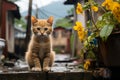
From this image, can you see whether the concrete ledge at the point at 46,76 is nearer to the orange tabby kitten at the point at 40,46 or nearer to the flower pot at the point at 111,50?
the orange tabby kitten at the point at 40,46

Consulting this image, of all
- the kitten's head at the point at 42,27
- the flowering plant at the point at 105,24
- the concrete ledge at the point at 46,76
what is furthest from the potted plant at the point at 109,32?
the kitten's head at the point at 42,27

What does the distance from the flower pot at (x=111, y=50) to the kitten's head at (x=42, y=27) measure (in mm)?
1285

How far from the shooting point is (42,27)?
6910mm

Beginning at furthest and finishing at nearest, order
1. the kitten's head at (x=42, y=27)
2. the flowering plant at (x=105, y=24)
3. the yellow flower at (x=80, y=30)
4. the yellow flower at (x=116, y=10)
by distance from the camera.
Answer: the kitten's head at (x=42, y=27) → the yellow flower at (x=80, y=30) → the flowering plant at (x=105, y=24) → the yellow flower at (x=116, y=10)

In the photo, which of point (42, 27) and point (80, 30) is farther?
point (42, 27)

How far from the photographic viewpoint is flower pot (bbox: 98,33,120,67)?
5.62 meters

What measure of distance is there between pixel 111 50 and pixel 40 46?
5.47 feet

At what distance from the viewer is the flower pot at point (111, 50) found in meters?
5.62

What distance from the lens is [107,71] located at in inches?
249

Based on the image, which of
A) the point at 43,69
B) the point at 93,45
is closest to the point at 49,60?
the point at 43,69

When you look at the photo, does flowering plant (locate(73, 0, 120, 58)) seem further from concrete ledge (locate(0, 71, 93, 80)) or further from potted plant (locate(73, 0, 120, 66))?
concrete ledge (locate(0, 71, 93, 80))

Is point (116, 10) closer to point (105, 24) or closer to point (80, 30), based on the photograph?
point (105, 24)

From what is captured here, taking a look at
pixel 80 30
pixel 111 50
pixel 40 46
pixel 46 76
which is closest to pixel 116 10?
pixel 111 50

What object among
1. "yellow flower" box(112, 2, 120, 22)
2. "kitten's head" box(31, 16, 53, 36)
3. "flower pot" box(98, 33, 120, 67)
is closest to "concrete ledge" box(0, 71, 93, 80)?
"flower pot" box(98, 33, 120, 67)
